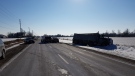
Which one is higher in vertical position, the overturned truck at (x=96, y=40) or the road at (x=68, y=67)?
the overturned truck at (x=96, y=40)

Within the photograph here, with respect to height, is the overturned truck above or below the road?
above

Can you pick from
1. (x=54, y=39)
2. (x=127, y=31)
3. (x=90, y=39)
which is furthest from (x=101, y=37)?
(x=127, y=31)

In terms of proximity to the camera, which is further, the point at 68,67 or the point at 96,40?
the point at 96,40

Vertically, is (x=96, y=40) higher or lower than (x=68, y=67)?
higher

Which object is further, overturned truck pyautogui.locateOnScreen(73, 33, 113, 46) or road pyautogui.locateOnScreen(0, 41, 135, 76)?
overturned truck pyautogui.locateOnScreen(73, 33, 113, 46)

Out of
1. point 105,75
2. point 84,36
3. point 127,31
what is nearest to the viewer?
point 105,75

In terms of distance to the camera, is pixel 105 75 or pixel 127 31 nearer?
pixel 105 75

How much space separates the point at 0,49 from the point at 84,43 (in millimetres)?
28197

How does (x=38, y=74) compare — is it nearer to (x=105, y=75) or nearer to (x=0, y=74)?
(x=0, y=74)

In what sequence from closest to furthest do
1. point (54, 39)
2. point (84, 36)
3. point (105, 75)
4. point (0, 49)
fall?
1. point (105, 75)
2. point (0, 49)
3. point (84, 36)
4. point (54, 39)

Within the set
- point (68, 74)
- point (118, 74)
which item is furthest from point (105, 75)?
point (68, 74)

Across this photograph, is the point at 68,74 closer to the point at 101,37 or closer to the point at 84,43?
the point at 101,37

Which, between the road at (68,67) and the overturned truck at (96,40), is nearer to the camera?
the road at (68,67)

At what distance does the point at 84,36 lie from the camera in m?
41.5
